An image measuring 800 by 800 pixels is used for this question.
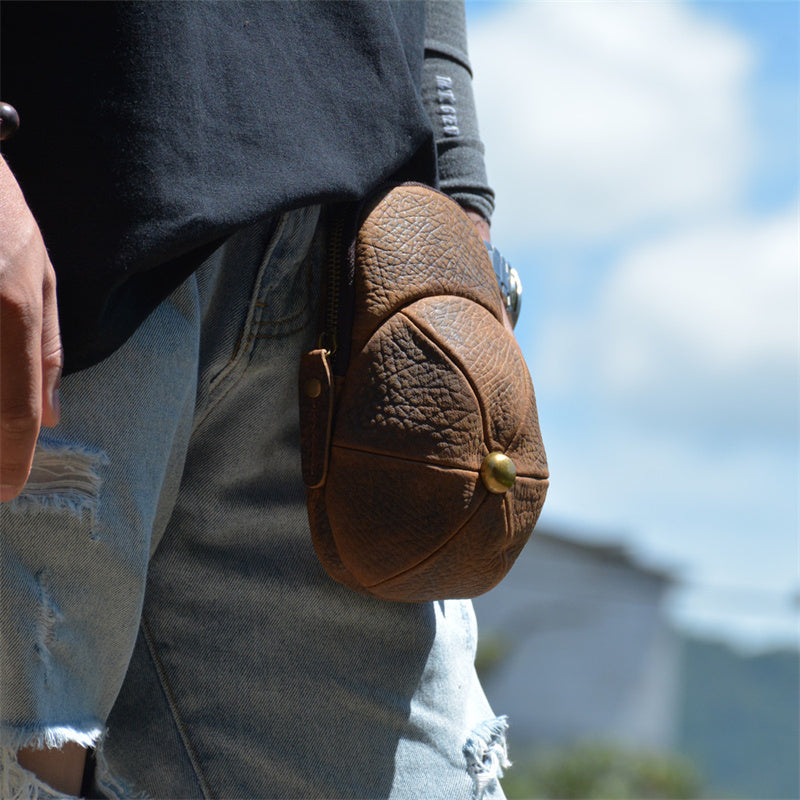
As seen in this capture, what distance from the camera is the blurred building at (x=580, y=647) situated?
45.3ft

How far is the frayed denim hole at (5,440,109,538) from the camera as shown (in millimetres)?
943

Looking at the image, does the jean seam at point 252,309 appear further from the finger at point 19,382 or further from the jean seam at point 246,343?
the finger at point 19,382

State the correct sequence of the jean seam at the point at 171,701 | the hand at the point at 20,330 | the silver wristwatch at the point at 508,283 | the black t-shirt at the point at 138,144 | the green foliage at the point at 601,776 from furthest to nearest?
the green foliage at the point at 601,776
the silver wristwatch at the point at 508,283
the jean seam at the point at 171,701
the black t-shirt at the point at 138,144
the hand at the point at 20,330

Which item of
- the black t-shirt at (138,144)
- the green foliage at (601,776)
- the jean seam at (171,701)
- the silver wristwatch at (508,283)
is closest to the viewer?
the black t-shirt at (138,144)

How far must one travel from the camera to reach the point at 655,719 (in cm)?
1516

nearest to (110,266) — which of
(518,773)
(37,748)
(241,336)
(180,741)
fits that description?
(241,336)

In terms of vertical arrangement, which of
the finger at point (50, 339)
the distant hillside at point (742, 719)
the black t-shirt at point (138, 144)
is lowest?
the distant hillside at point (742, 719)

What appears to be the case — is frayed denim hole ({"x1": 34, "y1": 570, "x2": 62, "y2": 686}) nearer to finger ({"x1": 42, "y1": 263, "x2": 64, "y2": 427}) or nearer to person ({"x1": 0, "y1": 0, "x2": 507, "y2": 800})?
person ({"x1": 0, "y1": 0, "x2": 507, "y2": 800})

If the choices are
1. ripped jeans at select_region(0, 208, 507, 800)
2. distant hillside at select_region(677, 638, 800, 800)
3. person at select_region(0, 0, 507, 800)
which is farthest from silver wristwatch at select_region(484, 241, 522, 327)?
distant hillside at select_region(677, 638, 800, 800)

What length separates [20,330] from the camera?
2.54 ft

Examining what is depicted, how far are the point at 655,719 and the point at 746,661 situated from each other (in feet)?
7.29

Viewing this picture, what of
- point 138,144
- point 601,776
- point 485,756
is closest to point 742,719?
point 601,776

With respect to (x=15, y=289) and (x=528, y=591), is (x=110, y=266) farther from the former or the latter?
(x=528, y=591)

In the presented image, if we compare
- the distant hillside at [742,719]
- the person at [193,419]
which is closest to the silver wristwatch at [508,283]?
the person at [193,419]
